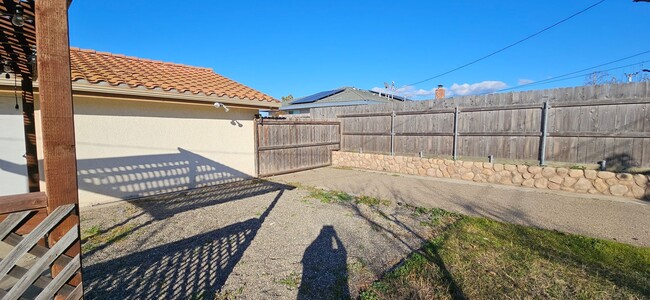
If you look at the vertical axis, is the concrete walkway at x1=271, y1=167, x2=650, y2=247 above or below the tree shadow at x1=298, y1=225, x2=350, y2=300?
above

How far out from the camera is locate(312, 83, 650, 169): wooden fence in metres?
5.79

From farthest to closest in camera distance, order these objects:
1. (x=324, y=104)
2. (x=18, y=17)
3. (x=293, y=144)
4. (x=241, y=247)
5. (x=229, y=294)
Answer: (x=324, y=104) < (x=293, y=144) < (x=241, y=247) < (x=229, y=294) < (x=18, y=17)

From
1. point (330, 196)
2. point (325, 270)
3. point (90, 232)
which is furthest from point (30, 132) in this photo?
point (330, 196)

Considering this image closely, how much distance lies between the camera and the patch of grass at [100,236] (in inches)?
141

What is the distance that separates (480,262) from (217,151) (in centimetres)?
630

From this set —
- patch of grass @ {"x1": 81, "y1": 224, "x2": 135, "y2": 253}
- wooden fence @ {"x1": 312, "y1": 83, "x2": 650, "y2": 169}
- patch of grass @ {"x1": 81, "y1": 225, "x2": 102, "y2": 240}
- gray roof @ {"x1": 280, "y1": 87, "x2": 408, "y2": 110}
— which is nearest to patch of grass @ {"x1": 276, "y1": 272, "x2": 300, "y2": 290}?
patch of grass @ {"x1": 81, "y1": 224, "x2": 135, "y2": 253}

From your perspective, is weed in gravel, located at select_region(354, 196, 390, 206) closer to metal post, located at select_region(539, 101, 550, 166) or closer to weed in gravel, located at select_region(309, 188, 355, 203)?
weed in gravel, located at select_region(309, 188, 355, 203)

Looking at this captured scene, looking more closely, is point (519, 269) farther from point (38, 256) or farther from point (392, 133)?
point (392, 133)

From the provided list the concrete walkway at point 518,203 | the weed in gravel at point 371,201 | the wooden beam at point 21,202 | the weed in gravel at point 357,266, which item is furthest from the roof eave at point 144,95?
the weed in gravel at point 357,266

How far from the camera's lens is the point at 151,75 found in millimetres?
6445

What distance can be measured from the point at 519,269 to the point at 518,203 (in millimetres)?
3205

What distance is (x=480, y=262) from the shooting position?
305 cm

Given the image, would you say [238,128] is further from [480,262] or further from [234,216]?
[480,262]

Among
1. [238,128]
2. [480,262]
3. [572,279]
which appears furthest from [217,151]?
[572,279]
